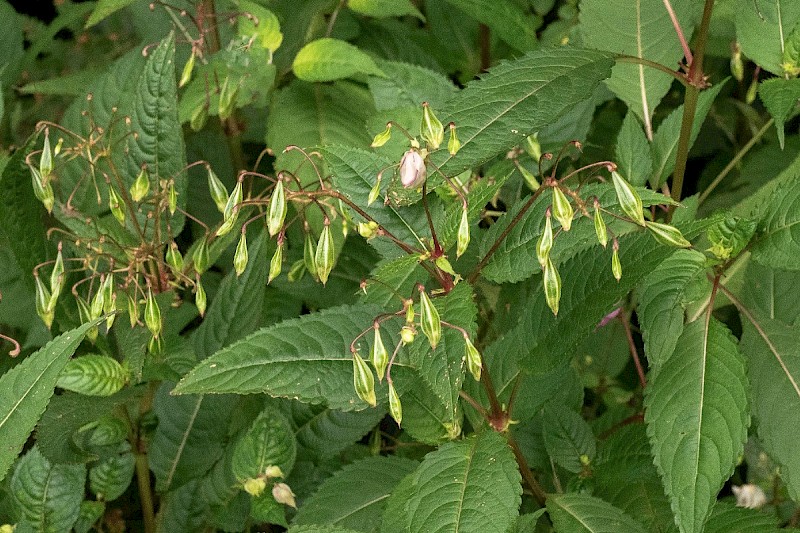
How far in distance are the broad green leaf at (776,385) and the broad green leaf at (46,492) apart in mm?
833

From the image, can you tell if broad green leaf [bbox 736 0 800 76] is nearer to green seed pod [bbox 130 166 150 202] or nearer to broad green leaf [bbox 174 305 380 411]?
broad green leaf [bbox 174 305 380 411]

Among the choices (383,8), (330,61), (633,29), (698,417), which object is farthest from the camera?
(383,8)

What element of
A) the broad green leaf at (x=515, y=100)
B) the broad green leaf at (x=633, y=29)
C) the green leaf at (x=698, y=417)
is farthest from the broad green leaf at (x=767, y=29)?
the green leaf at (x=698, y=417)

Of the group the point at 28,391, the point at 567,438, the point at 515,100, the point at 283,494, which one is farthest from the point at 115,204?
the point at 567,438

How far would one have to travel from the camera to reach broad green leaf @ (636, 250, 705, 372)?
0.97 metres

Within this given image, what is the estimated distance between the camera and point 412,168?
85 centimetres

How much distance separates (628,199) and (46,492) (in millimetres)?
821

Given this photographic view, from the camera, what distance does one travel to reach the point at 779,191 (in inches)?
39.6

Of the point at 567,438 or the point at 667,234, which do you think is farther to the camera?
the point at 567,438

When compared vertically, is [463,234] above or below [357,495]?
above

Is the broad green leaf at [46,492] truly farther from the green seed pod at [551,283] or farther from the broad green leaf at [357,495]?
the green seed pod at [551,283]

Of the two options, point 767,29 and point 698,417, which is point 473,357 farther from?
point 767,29

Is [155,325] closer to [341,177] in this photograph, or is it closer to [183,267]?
[183,267]

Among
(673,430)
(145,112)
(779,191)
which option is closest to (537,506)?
(673,430)
